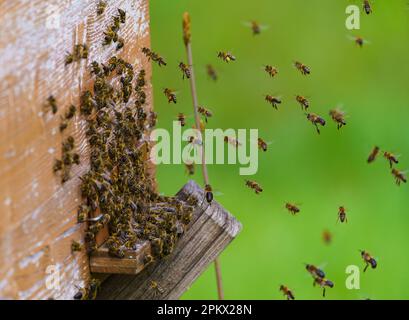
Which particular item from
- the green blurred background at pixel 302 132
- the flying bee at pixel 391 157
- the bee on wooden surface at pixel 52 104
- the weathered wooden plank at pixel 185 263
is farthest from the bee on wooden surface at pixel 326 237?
the bee on wooden surface at pixel 52 104

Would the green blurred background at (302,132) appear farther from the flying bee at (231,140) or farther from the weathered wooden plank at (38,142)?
the weathered wooden plank at (38,142)

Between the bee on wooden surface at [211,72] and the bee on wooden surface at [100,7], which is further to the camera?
the bee on wooden surface at [211,72]

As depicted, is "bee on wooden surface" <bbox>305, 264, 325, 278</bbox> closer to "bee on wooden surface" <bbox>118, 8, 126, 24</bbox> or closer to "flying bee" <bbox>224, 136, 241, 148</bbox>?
"flying bee" <bbox>224, 136, 241, 148</bbox>

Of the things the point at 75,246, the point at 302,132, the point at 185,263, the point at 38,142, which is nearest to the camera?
the point at 38,142

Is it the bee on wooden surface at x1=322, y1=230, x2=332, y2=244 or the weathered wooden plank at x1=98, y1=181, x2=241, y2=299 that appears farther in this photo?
the bee on wooden surface at x1=322, y1=230, x2=332, y2=244

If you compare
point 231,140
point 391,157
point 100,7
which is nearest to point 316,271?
point 231,140

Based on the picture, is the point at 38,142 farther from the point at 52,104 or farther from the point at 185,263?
the point at 185,263

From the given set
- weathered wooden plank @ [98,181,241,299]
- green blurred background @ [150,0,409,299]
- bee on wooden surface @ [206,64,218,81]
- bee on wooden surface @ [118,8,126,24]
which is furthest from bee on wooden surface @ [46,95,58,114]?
green blurred background @ [150,0,409,299]
